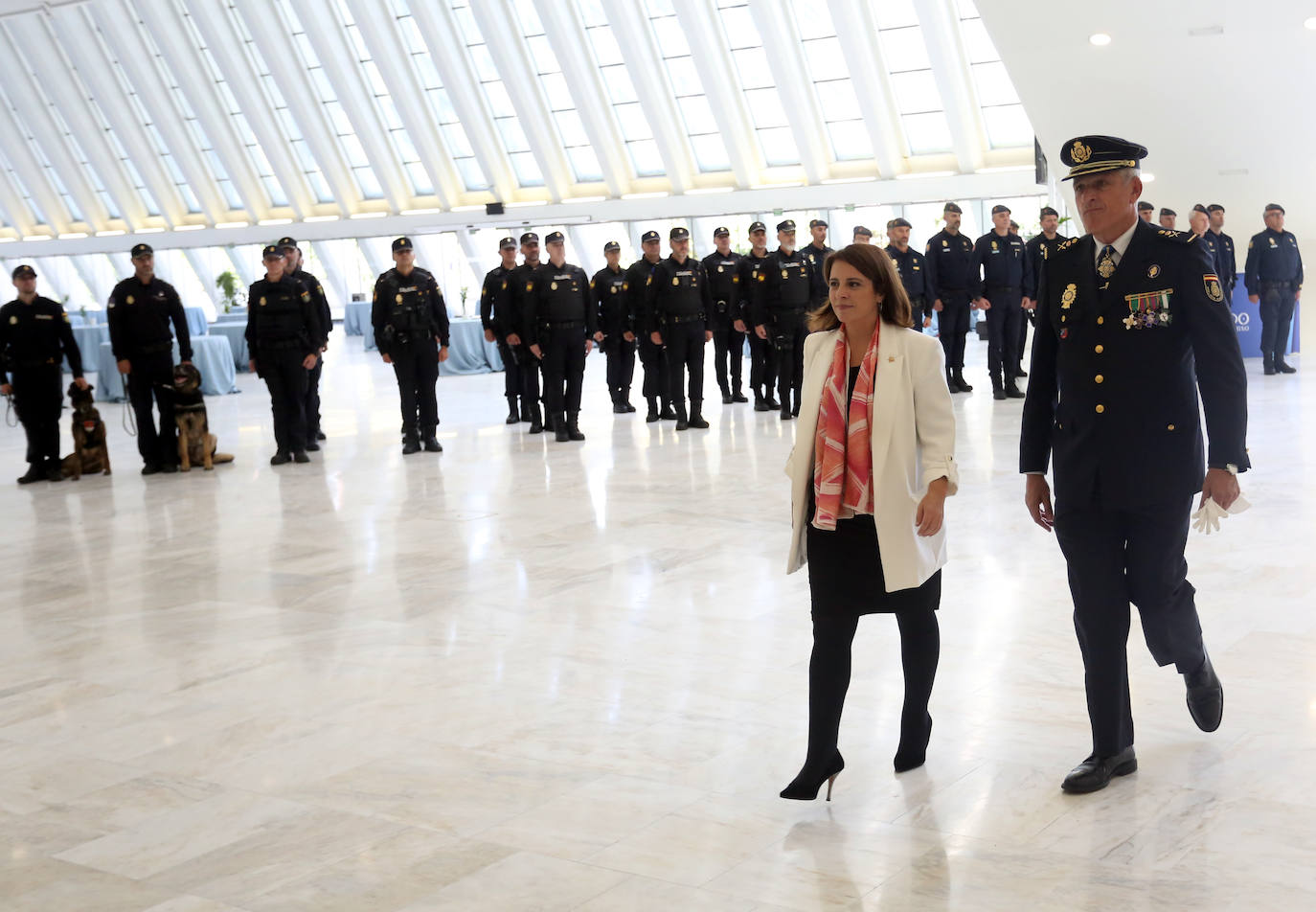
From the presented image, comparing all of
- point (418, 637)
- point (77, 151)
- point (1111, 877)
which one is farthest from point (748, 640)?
point (77, 151)

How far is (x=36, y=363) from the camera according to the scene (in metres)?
10.7

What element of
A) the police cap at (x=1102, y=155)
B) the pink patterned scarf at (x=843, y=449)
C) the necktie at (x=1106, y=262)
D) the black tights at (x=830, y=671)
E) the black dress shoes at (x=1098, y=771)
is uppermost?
the police cap at (x=1102, y=155)

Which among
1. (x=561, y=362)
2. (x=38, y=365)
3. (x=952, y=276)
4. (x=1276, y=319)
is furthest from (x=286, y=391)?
(x=1276, y=319)

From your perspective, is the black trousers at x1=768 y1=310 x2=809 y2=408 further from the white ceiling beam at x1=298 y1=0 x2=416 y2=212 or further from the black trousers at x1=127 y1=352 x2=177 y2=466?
the white ceiling beam at x1=298 y1=0 x2=416 y2=212

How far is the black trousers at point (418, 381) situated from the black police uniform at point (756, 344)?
3.15m

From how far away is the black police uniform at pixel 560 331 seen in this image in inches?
458

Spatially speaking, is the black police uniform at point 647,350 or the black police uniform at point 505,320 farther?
the black police uniform at point 647,350

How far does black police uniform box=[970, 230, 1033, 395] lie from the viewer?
1298 centimetres

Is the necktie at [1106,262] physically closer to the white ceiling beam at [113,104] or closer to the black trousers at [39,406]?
the black trousers at [39,406]

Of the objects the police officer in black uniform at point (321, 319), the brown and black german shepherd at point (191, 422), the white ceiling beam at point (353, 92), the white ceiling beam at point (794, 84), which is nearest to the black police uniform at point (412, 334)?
the police officer in black uniform at point (321, 319)

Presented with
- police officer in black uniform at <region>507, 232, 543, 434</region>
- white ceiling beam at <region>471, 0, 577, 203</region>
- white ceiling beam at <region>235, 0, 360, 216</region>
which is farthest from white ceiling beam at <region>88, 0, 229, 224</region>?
police officer in black uniform at <region>507, 232, 543, 434</region>

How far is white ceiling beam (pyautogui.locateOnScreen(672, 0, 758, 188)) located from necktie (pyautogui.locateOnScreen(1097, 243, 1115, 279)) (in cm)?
2141

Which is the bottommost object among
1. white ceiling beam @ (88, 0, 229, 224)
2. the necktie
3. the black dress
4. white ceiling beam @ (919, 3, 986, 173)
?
the black dress

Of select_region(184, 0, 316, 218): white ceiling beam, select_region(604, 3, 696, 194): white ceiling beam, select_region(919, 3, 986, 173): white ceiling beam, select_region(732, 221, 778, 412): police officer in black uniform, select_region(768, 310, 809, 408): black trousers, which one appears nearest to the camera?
select_region(768, 310, 809, 408): black trousers
